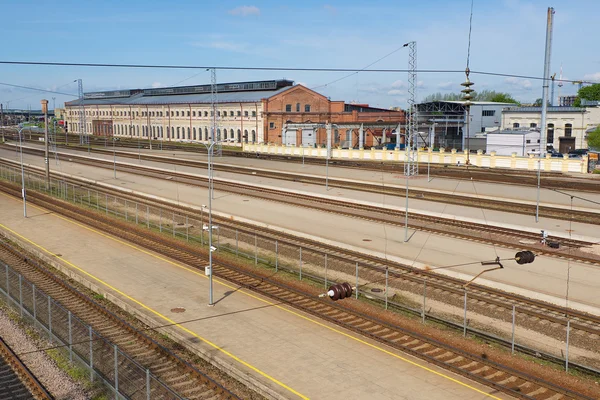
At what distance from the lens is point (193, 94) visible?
410 feet

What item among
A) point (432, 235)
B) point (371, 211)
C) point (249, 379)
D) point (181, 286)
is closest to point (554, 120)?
point (371, 211)

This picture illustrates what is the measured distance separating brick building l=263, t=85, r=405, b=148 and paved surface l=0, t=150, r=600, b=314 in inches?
2030

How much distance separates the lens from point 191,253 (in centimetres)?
2984

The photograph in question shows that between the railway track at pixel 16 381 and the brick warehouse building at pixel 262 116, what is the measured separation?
7447 cm

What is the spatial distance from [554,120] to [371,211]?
6070cm

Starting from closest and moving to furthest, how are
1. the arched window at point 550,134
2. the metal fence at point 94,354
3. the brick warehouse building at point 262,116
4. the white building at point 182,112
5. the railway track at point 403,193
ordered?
1. the metal fence at point 94,354
2. the railway track at point 403,193
3. the arched window at point 550,134
4. the brick warehouse building at point 262,116
5. the white building at point 182,112

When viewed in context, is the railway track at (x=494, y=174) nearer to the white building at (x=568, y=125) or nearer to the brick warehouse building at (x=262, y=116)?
the brick warehouse building at (x=262, y=116)

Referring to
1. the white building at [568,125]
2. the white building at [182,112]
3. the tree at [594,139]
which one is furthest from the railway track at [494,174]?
the white building at [568,125]

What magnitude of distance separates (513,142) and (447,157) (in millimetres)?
9157

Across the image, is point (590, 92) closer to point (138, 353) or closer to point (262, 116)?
point (262, 116)

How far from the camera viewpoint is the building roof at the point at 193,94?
10638cm

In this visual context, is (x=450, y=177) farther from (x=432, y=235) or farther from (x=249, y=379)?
(x=249, y=379)

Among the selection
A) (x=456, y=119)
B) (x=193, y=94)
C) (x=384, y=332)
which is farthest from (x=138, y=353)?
(x=193, y=94)

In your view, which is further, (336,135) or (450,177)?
(336,135)
